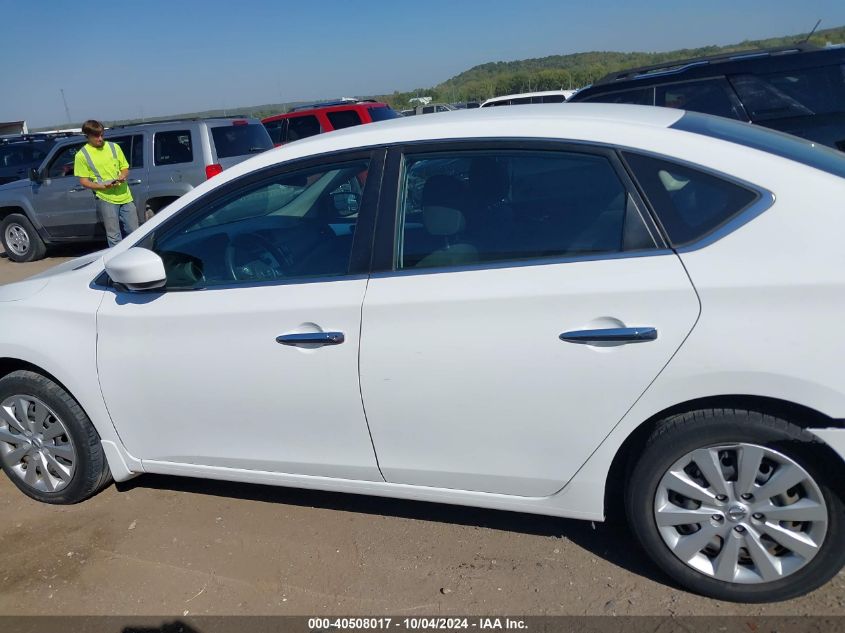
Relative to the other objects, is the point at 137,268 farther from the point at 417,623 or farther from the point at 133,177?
the point at 133,177

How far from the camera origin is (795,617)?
7.77 feet

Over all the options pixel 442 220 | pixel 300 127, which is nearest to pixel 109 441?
pixel 442 220

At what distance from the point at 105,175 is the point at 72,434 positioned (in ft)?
18.4

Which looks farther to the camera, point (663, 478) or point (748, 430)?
point (663, 478)

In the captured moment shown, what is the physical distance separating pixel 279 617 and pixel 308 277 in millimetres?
1297

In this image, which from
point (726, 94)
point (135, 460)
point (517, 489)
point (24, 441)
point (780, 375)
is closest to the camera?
point (780, 375)

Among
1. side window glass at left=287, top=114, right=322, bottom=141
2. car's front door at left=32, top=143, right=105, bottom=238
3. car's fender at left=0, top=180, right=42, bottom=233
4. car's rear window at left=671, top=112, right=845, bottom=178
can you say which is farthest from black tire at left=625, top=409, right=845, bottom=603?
side window glass at left=287, top=114, right=322, bottom=141

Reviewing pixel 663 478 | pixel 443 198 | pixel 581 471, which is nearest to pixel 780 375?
pixel 663 478

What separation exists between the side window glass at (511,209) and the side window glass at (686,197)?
8 cm

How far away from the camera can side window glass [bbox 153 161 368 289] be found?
9.32 feet

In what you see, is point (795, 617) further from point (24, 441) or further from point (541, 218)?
point (24, 441)

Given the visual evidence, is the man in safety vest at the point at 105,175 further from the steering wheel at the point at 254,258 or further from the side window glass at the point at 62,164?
the steering wheel at the point at 254,258

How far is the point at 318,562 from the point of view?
290 centimetres

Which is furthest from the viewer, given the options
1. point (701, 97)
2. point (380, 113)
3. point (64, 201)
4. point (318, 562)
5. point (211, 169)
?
point (380, 113)
